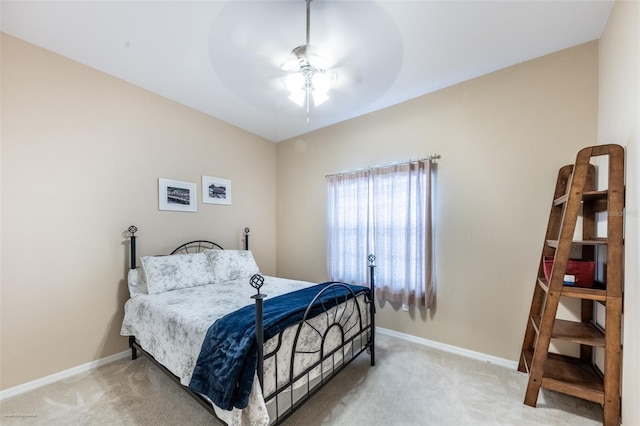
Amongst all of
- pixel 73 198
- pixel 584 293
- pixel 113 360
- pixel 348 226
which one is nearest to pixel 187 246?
pixel 73 198

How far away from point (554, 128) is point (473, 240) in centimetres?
114

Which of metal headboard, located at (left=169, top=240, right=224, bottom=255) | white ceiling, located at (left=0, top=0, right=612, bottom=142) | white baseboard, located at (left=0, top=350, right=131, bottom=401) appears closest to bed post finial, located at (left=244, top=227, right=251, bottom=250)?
metal headboard, located at (left=169, top=240, right=224, bottom=255)

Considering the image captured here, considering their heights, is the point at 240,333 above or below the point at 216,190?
below

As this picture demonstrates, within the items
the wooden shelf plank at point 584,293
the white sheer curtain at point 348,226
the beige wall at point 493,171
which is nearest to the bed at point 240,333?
the white sheer curtain at point 348,226

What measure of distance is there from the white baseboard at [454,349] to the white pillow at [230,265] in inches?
69.0

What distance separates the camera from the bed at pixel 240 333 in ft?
4.43

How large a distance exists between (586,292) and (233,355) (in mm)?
2165

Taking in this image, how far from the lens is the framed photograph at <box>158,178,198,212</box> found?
289 cm

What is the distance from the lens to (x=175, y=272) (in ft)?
8.46

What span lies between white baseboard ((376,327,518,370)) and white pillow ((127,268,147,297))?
101 inches

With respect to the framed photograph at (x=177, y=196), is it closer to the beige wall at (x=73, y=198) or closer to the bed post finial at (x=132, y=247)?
the beige wall at (x=73, y=198)

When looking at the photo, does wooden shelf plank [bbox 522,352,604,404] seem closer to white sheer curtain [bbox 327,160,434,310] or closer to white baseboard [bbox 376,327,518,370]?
white baseboard [bbox 376,327,518,370]

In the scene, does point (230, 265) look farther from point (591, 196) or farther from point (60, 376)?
point (591, 196)

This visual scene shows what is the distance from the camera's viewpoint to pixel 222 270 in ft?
9.72
